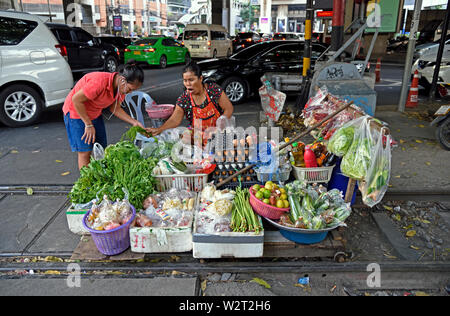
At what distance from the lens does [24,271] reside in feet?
9.45

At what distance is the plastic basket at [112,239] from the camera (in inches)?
111

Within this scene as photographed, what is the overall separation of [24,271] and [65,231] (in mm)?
643

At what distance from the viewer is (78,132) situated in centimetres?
372

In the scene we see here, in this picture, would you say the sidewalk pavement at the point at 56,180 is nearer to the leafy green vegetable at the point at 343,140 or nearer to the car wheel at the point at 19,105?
the car wheel at the point at 19,105

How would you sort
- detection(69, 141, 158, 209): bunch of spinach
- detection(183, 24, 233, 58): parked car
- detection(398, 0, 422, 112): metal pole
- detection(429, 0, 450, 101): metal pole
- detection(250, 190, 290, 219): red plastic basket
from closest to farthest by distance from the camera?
detection(250, 190, 290, 219): red plastic basket
detection(69, 141, 158, 209): bunch of spinach
detection(398, 0, 422, 112): metal pole
detection(429, 0, 450, 101): metal pole
detection(183, 24, 233, 58): parked car

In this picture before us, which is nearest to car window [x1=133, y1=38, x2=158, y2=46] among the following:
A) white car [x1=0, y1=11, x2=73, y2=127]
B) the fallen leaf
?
white car [x1=0, y1=11, x2=73, y2=127]

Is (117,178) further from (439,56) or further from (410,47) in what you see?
(439,56)

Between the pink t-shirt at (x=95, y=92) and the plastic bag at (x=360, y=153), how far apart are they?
2524mm

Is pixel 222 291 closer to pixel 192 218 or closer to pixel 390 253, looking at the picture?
pixel 192 218

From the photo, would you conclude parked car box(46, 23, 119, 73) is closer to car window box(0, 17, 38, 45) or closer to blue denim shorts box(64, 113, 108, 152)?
car window box(0, 17, 38, 45)

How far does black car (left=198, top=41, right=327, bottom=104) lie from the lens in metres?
8.88

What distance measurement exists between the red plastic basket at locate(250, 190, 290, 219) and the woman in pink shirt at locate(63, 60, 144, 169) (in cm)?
174
